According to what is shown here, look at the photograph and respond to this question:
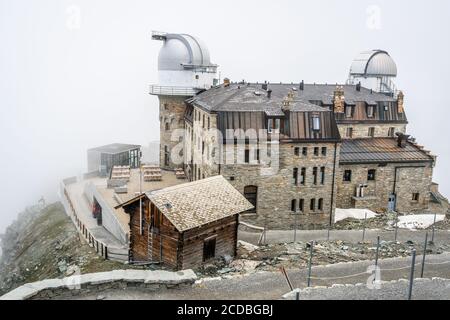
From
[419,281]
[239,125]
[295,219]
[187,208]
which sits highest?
[239,125]

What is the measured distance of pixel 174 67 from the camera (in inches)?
1768

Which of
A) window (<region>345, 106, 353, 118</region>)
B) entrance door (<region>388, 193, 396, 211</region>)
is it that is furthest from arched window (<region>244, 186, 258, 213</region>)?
window (<region>345, 106, 353, 118</region>)

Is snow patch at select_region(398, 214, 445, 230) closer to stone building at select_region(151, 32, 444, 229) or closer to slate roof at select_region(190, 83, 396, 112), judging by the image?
stone building at select_region(151, 32, 444, 229)

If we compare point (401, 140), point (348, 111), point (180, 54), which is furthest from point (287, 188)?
point (180, 54)

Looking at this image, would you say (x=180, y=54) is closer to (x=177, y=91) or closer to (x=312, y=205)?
(x=177, y=91)

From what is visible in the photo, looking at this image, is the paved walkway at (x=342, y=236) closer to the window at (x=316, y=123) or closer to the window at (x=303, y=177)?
the window at (x=303, y=177)

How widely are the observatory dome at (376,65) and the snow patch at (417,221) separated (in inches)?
754

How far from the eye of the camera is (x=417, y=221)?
3591cm

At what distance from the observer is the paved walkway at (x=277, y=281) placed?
56.8 feet

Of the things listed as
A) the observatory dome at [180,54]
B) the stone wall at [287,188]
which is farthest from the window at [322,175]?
the observatory dome at [180,54]

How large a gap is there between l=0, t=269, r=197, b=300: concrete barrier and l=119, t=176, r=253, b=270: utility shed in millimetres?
3174
